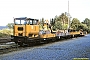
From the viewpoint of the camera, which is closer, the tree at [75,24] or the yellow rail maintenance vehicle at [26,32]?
the yellow rail maintenance vehicle at [26,32]

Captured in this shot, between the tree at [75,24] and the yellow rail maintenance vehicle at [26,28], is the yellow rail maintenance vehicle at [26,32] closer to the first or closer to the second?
the yellow rail maintenance vehicle at [26,28]

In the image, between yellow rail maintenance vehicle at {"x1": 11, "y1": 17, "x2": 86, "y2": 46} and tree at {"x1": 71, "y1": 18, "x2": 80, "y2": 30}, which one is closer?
yellow rail maintenance vehicle at {"x1": 11, "y1": 17, "x2": 86, "y2": 46}

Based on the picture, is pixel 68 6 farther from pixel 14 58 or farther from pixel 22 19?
pixel 14 58

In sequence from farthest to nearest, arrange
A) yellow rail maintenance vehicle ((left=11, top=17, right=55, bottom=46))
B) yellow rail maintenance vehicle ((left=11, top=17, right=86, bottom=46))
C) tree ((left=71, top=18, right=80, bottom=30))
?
1. tree ((left=71, top=18, right=80, bottom=30))
2. yellow rail maintenance vehicle ((left=11, top=17, right=55, bottom=46))
3. yellow rail maintenance vehicle ((left=11, top=17, right=86, bottom=46))

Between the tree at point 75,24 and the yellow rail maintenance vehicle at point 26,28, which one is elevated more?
the tree at point 75,24

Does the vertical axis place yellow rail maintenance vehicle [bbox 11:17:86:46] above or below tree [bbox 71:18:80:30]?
below

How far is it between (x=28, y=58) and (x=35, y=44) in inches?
538

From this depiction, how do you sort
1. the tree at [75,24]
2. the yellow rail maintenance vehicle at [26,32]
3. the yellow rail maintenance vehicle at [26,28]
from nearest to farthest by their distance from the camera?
the yellow rail maintenance vehicle at [26,32]
the yellow rail maintenance vehicle at [26,28]
the tree at [75,24]

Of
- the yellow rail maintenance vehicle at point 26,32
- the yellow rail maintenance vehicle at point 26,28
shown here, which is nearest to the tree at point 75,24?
the yellow rail maintenance vehicle at point 26,32

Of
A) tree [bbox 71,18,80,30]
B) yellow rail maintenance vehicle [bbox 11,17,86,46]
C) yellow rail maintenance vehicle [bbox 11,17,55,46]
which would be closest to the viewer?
yellow rail maintenance vehicle [bbox 11,17,86,46]

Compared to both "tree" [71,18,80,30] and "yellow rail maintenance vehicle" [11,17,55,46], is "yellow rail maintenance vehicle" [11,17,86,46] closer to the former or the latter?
"yellow rail maintenance vehicle" [11,17,55,46]

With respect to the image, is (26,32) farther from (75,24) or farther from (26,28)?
(75,24)

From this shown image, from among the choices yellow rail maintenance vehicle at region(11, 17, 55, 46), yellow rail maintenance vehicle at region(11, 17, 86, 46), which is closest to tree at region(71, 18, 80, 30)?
yellow rail maintenance vehicle at region(11, 17, 86, 46)

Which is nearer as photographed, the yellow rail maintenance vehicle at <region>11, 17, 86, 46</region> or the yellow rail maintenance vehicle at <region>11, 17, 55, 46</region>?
the yellow rail maintenance vehicle at <region>11, 17, 86, 46</region>
